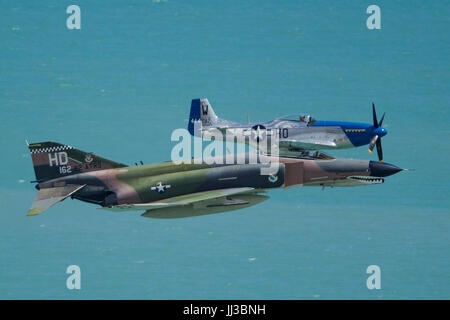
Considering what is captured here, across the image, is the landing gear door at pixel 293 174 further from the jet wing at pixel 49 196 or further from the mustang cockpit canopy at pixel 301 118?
the jet wing at pixel 49 196

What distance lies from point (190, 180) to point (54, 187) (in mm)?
5627

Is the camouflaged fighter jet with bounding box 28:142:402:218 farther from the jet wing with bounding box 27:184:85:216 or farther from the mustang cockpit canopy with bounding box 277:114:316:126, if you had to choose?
the mustang cockpit canopy with bounding box 277:114:316:126

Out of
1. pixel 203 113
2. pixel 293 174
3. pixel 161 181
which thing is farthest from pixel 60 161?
pixel 203 113

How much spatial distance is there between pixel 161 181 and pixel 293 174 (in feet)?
18.3

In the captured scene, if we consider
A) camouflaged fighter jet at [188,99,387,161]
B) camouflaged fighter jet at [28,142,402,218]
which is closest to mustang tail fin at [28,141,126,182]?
camouflaged fighter jet at [28,142,402,218]

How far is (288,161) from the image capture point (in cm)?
4994

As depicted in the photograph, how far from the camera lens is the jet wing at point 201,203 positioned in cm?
4822

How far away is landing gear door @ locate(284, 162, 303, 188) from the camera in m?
49.7

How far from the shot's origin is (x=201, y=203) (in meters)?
48.9

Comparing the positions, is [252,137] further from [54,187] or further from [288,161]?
[54,187]

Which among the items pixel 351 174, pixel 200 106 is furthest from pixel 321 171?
pixel 200 106

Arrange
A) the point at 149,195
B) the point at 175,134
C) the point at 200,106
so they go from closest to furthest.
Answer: the point at 149,195, the point at 175,134, the point at 200,106

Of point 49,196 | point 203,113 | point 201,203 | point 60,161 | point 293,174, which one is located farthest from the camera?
point 203,113

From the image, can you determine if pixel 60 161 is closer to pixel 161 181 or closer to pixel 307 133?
pixel 161 181
